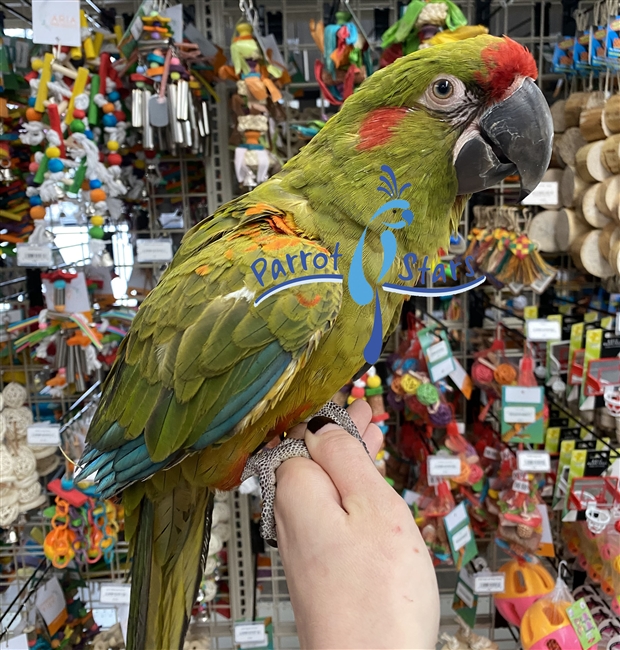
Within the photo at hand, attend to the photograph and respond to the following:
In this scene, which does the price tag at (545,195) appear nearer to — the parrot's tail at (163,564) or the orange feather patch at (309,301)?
the orange feather patch at (309,301)

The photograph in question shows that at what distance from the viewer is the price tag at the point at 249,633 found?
1.52m

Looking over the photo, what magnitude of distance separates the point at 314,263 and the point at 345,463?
0.31 m

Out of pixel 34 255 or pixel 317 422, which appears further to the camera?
pixel 34 255

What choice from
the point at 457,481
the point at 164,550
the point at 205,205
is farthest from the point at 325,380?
the point at 205,205

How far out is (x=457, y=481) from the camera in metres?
1.41

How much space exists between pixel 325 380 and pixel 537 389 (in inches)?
35.1

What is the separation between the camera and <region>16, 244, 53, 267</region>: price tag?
1245 mm

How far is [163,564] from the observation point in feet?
2.94

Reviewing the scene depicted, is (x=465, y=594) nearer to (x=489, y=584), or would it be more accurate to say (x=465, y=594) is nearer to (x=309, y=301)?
(x=489, y=584)

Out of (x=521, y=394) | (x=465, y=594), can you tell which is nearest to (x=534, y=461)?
(x=521, y=394)

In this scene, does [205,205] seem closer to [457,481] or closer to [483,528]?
[457,481]

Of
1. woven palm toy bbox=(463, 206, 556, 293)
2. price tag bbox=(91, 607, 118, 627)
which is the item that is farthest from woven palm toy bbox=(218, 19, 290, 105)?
price tag bbox=(91, 607, 118, 627)

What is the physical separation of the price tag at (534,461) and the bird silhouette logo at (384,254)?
880 millimetres

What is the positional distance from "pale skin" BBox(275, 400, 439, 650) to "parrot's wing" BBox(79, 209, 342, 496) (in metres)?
0.15
